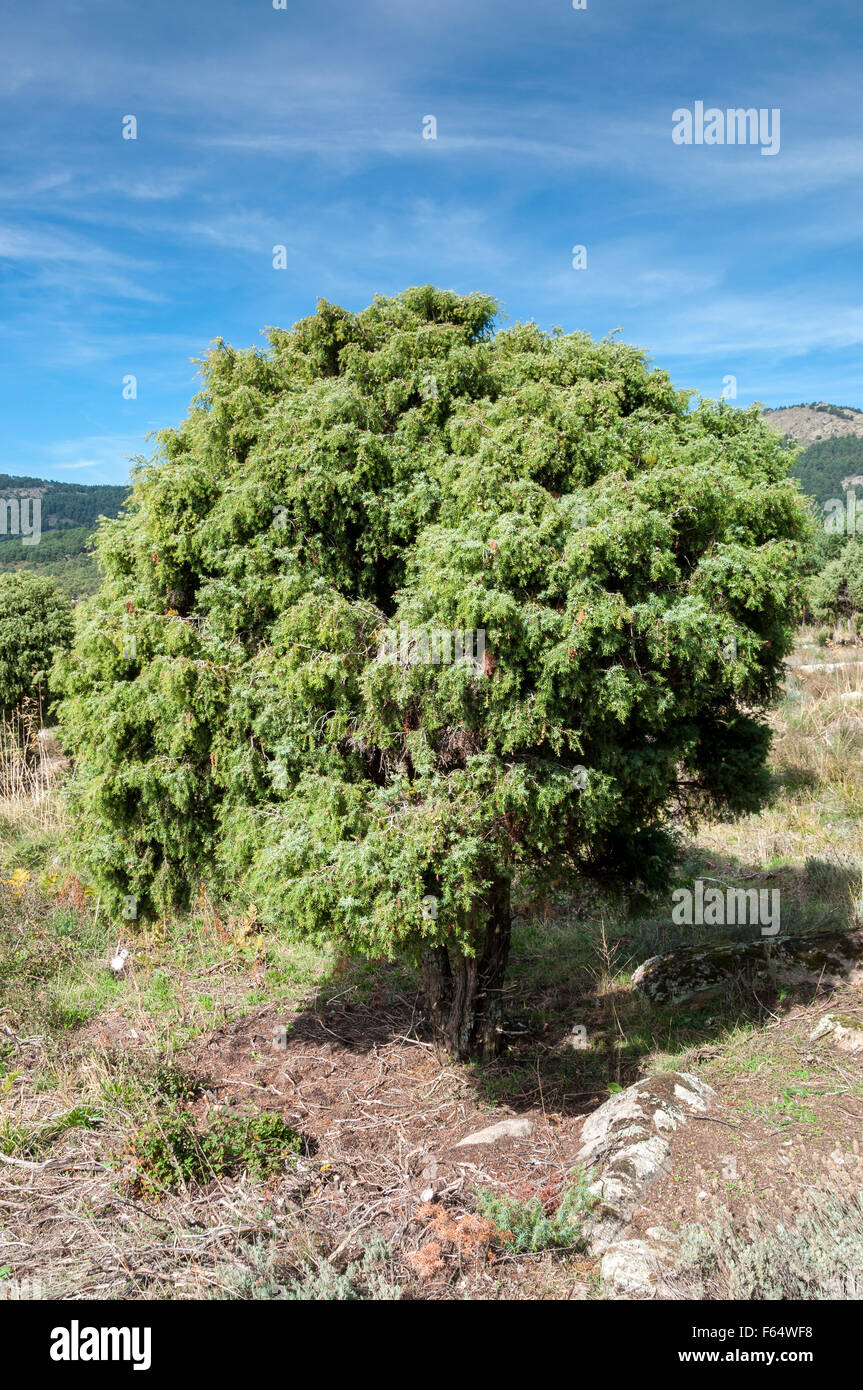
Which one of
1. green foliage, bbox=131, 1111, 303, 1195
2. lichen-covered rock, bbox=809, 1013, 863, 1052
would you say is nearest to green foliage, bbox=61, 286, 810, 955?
green foliage, bbox=131, 1111, 303, 1195

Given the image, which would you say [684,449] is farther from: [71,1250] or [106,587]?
[71,1250]

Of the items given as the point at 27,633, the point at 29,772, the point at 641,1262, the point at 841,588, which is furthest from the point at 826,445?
the point at 641,1262

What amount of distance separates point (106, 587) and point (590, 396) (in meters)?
3.93

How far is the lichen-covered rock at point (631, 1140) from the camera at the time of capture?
4332 mm

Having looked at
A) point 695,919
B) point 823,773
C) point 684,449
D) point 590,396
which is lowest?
point 695,919

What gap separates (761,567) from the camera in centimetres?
461

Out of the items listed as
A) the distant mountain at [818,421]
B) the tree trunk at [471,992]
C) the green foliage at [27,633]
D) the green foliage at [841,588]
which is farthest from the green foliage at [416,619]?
the distant mountain at [818,421]

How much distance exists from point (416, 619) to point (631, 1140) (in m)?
3.34

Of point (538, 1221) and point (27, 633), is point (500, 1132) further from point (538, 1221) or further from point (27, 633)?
point (27, 633)

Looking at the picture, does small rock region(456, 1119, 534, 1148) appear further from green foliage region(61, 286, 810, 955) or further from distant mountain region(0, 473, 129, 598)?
distant mountain region(0, 473, 129, 598)

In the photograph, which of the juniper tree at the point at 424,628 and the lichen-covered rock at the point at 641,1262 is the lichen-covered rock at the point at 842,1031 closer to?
the juniper tree at the point at 424,628

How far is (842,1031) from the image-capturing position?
18.8 ft
